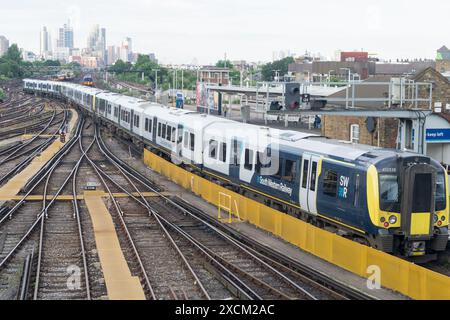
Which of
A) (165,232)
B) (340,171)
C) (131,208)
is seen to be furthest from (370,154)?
(131,208)

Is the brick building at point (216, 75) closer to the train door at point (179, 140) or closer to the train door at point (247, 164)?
the train door at point (179, 140)

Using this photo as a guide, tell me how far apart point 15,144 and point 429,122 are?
1122 inches

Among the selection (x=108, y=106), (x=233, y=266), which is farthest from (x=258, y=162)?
(x=108, y=106)

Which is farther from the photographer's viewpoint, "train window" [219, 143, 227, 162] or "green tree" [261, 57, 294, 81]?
"green tree" [261, 57, 294, 81]

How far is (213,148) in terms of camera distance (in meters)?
26.7

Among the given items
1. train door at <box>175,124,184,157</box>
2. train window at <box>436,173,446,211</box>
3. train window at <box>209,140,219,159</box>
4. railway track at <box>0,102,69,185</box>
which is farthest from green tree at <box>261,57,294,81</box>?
train window at <box>436,173,446,211</box>

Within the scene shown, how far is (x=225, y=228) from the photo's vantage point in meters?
20.8

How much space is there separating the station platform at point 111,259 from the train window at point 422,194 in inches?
264

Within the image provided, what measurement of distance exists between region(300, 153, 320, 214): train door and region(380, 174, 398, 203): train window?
276 centimetres

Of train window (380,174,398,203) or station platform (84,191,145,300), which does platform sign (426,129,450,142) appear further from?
station platform (84,191,145,300)

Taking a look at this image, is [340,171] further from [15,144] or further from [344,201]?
[15,144]

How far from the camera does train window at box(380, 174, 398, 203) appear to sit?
16.0m

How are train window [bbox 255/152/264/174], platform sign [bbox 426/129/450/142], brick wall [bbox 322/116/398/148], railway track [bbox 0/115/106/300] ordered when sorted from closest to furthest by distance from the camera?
1. railway track [bbox 0/115/106/300]
2. train window [bbox 255/152/264/174]
3. platform sign [bbox 426/129/450/142]
4. brick wall [bbox 322/116/398/148]
